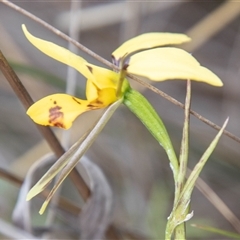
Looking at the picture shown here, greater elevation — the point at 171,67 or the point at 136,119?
the point at 171,67

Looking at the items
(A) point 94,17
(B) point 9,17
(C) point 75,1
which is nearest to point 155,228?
(C) point 75,1

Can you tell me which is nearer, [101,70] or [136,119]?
[101,70]

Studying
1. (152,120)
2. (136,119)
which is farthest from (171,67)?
(136,119)

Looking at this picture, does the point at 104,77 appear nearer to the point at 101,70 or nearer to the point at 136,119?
the point at 101,70

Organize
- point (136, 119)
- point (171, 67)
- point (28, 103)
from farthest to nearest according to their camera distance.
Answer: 1. point (136, 119)
2. point (28, 103)
3. point (171, 67)

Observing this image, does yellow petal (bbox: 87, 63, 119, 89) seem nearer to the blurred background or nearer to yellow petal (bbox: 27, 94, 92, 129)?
yellow petal (bbox: 27, 94, 92, 129)

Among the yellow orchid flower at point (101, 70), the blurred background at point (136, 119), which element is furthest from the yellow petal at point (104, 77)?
the blurred background at point (136, 119)

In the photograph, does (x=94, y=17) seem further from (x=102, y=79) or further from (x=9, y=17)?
(x=102, y=79)
